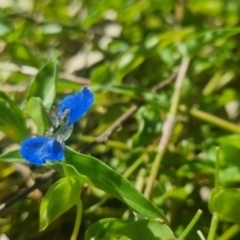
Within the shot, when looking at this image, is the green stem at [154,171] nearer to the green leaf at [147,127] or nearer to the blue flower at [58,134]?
the green leaf at [147,127]

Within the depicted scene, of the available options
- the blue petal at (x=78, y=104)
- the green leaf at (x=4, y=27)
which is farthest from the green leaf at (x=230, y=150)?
the green leaf at (x=4, y=27)

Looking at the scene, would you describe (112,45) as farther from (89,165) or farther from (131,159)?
(89,165)

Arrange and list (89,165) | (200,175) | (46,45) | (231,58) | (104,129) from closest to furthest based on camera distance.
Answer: (89,165), (200,175), (104,129), (231,58), (46,45)

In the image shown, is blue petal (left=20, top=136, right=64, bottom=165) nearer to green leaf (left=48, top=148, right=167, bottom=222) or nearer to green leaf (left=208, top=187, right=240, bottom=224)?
green leaf (left=48, top=148, right=167, bottom=222)

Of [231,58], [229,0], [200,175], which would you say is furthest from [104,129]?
[229,0]

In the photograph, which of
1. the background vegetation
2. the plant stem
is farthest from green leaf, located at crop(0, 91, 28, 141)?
the plant stem
